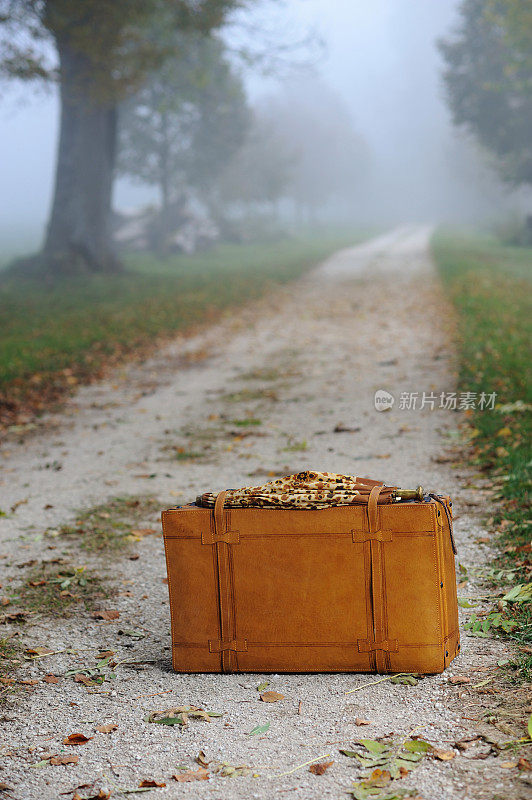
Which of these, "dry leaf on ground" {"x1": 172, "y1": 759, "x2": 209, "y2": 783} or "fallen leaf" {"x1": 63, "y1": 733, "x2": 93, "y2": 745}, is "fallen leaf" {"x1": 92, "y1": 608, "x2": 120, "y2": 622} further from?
"dry leaf on ground" {"x1": 172, "y1": 759, "x2": 209, "y2": 783}

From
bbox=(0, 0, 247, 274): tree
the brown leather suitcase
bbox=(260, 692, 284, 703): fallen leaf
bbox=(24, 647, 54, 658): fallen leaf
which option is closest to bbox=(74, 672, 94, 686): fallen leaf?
bbox=(24, 647, 54, 658): fallen leaf

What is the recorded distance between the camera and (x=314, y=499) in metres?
3.35

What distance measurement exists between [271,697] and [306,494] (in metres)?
0.85

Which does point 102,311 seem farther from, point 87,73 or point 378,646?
point 378,646

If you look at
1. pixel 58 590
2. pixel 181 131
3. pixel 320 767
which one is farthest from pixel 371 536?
pixel 181 131

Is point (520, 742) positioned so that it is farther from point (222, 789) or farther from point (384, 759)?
point (222, 789)

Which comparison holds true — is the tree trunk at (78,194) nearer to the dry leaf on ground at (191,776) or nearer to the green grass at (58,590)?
the green grass at (58,590)

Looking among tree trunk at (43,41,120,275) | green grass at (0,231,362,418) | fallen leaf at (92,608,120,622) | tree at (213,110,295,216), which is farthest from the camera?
tree at (213,110,295,216)

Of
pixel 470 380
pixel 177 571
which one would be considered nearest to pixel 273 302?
pixel 470 380

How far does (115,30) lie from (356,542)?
Result: 17117mm

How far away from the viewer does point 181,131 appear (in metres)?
37.7

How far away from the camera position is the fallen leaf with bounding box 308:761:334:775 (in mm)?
2732

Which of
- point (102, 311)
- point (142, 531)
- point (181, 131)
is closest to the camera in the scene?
point (142, 531)

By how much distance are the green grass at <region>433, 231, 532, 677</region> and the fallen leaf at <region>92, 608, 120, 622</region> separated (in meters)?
1.98
